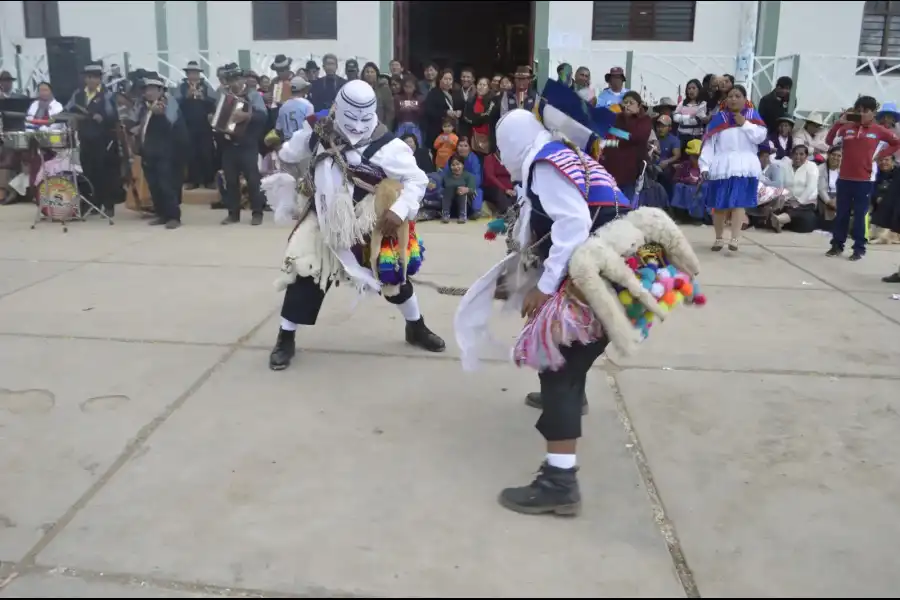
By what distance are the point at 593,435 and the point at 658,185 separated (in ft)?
23.6

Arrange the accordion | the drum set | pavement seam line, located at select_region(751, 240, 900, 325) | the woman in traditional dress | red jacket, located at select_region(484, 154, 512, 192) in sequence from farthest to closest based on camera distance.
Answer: red jacket, located at select_region(484, 154, 512, 192) → the accordion → the drum set → the woman in traditional dress → pavement seam line, located at select_region(751, 240, 900, 325)

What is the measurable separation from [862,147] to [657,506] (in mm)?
6225

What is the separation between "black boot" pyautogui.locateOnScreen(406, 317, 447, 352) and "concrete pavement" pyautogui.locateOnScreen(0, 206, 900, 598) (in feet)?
0.45

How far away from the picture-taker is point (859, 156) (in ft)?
26.1

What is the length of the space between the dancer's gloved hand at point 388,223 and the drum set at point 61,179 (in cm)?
621

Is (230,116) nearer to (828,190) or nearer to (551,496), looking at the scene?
(828,190)

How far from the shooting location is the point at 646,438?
3770 mm

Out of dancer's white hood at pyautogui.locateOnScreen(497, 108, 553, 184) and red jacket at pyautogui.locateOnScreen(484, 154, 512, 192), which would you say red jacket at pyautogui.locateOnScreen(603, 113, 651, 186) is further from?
dancer's white hood at pyautogui.locateOnScreen(497, 108, 553, 184)

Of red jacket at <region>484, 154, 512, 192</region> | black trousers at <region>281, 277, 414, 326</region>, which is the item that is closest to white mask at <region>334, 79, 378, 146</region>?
black trousers at <region>281, 277, 414, 326</region>

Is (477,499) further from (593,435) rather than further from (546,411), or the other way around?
(593,435)

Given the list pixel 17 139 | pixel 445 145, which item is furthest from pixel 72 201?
pixel 445 145

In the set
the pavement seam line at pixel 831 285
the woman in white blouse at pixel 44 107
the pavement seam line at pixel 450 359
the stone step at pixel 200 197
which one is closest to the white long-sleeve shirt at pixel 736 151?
the pavement seam line at pixel 831 285

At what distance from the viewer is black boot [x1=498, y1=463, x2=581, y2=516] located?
3.03 metres

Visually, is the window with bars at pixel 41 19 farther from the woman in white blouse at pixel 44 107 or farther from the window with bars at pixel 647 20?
the window with bars at pixel 647 20
